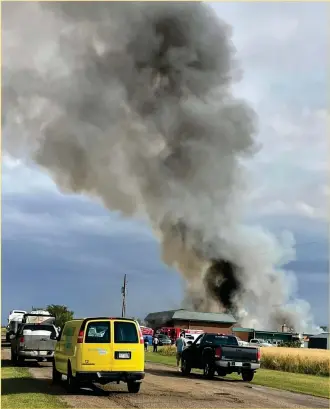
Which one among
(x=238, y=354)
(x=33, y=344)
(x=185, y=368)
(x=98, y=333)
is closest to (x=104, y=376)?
(x=98, y=333)

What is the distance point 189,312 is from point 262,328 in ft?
60.2

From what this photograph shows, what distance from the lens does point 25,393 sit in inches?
580

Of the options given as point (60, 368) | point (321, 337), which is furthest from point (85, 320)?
point (321, 337)

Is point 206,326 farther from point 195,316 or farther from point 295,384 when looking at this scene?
point 295,384

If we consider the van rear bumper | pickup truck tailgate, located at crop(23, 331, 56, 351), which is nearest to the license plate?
the van rear bumper

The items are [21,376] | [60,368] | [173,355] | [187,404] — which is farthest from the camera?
[173,355]

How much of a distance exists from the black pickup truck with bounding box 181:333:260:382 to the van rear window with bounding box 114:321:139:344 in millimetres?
7164

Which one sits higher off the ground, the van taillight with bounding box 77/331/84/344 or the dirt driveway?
the van taillight with bounding box 77/331/84/344

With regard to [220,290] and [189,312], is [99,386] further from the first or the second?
[220,290]

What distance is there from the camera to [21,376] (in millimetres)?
19609

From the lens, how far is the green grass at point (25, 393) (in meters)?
12.8

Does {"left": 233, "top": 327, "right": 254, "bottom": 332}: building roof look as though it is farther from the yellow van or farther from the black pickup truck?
the yellow van

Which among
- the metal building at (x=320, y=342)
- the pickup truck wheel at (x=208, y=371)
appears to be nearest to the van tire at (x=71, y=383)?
the pickup truck wheel at (x=208, y=371)

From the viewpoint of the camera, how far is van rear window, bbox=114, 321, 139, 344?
603 inches
